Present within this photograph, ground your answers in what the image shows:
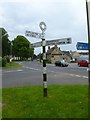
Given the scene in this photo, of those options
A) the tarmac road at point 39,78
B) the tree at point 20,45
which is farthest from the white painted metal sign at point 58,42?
the tree at point 20,45

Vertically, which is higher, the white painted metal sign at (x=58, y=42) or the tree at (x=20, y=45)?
the tree at (x=20, y=45)

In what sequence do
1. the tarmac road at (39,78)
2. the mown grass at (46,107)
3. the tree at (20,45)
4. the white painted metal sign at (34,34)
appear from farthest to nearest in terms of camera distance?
the tree at (20,45) → the tarmac road at (39,78) → the white painted metal sign at (34,34) → the mown grass at (46,107)

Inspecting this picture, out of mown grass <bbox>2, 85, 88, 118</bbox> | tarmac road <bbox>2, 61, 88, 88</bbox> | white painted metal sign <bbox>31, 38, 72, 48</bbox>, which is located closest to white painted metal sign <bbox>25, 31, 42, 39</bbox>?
white painted metal sign <bbox>31, 38, 72, 48</bbox>

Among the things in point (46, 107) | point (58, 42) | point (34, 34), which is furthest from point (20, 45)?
point (46, 107)

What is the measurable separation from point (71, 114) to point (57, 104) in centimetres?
125

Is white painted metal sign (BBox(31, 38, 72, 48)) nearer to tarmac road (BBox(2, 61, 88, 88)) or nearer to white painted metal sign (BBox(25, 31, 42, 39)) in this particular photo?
white painted metal sign (BBox(25, 31, 42, 39))

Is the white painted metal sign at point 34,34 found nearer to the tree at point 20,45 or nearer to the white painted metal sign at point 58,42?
the white painted metal sign at point 58,42

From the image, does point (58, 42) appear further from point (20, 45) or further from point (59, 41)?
point (20, 45)

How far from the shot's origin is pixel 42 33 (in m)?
9.77

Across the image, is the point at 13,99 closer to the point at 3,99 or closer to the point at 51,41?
the point at 3,99

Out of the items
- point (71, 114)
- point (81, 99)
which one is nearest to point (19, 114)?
point (71, 114)

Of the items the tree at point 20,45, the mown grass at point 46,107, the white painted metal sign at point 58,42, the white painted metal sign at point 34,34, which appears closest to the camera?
the mown grass at point 46,107

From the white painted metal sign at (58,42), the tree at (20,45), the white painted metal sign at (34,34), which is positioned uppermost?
the tree at (20,45)

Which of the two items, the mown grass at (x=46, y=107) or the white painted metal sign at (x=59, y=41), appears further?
the white painted metal sign at (x=59, y=41)
